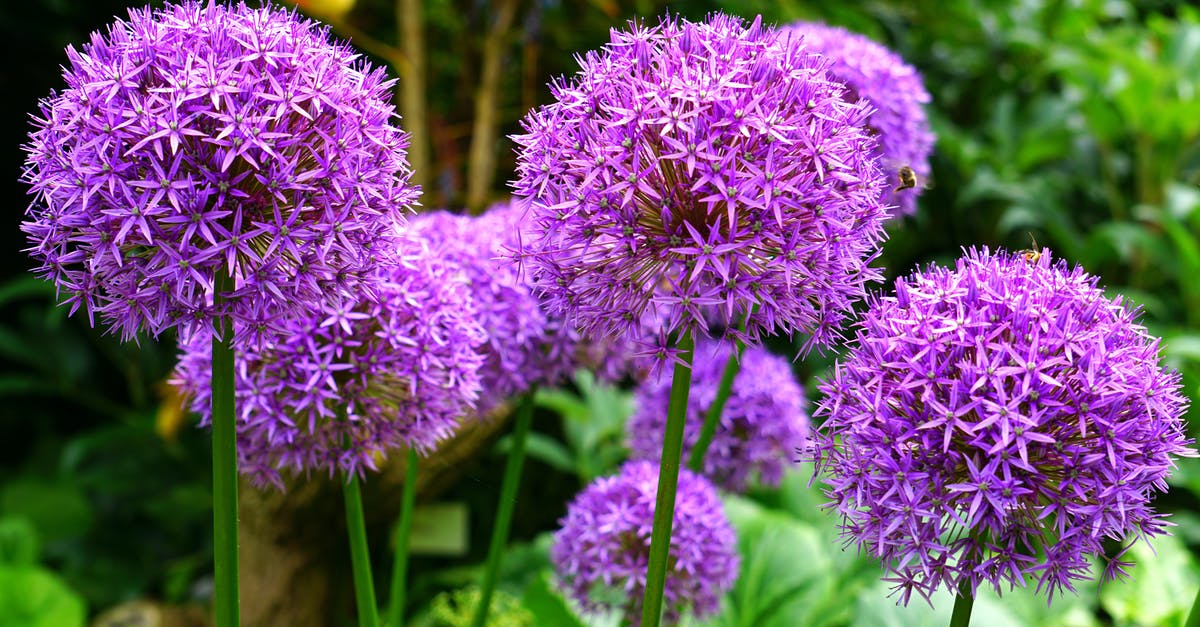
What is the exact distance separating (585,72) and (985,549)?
0.74m

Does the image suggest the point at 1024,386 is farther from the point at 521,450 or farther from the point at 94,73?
the point at 94,73

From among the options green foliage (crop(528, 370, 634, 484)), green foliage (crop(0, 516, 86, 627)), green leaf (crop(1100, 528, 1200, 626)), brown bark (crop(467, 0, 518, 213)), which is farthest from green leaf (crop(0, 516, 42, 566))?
green leaf (crop(1100, 528, 1200, 626))

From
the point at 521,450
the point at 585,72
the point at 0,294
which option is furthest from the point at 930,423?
the point at 0,294

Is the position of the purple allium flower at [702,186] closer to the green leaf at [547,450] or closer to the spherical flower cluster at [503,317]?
the spherical flower cluster at [503,317]

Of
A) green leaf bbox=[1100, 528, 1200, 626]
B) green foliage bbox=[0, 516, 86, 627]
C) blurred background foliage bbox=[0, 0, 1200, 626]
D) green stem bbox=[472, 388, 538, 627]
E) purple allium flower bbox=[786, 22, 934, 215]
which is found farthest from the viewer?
blurred background foliage bbox=[0, 0, 1200, 626]

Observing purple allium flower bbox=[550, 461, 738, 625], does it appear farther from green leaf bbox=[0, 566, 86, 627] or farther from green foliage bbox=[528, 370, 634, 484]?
green leaf bbox=[0, 566, 86, 627]

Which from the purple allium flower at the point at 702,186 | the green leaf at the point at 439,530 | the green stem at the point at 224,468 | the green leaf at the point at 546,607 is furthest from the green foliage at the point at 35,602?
the purple allium flower at the point at 702,186

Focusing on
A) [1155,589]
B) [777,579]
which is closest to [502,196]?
[777,579]

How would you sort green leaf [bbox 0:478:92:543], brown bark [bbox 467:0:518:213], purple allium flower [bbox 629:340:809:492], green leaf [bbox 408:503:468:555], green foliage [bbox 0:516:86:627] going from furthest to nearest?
green leaf [bbox 0:478:92:543]
brown bark [bbox 467:0:518:213]
green foliage [bbox 0:516:86:627]
green leaf [bbox 408:503:468:555]
purple allium flower [bbox 629:340:809:492]

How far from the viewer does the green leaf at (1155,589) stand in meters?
2.72

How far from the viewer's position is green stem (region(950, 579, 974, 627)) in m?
1.06

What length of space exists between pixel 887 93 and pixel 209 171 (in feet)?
4.53

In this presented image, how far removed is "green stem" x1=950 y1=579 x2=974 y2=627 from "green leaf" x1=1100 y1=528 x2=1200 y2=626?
1.93m

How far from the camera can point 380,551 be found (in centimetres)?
334
